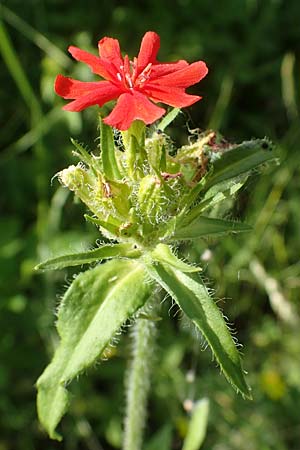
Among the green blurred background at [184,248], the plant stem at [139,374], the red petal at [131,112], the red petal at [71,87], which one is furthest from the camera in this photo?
the green blurred background at [184,248]

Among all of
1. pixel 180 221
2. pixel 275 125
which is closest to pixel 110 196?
pixel 180 221

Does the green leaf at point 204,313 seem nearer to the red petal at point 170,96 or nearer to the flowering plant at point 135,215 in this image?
the flowering plant at point 135,215

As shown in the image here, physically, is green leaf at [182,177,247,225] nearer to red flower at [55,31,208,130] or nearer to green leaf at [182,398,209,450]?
red flower at [55,31,208,130]

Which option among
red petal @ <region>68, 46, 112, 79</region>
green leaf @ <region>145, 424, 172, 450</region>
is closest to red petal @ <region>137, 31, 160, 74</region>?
red petal @ <region>68, 46, 112, 79</region>

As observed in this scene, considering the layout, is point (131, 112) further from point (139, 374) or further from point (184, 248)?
point (184, 248)

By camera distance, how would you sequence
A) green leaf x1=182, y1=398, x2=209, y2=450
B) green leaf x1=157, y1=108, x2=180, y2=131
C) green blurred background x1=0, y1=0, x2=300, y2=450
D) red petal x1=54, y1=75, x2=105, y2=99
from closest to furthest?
red petal x1=54, y1=75, x2=105, y2=99 → green leaf x1=157, y1=108, x2=180, y2=131 → green leaf x1=182, y1=398, x2=209, y2=450 → green blurred background x1=0, y1=0, x2=300, y2=450

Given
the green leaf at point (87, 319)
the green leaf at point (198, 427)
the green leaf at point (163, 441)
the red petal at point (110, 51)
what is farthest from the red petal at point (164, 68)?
the green leaf at point (163, 441)
